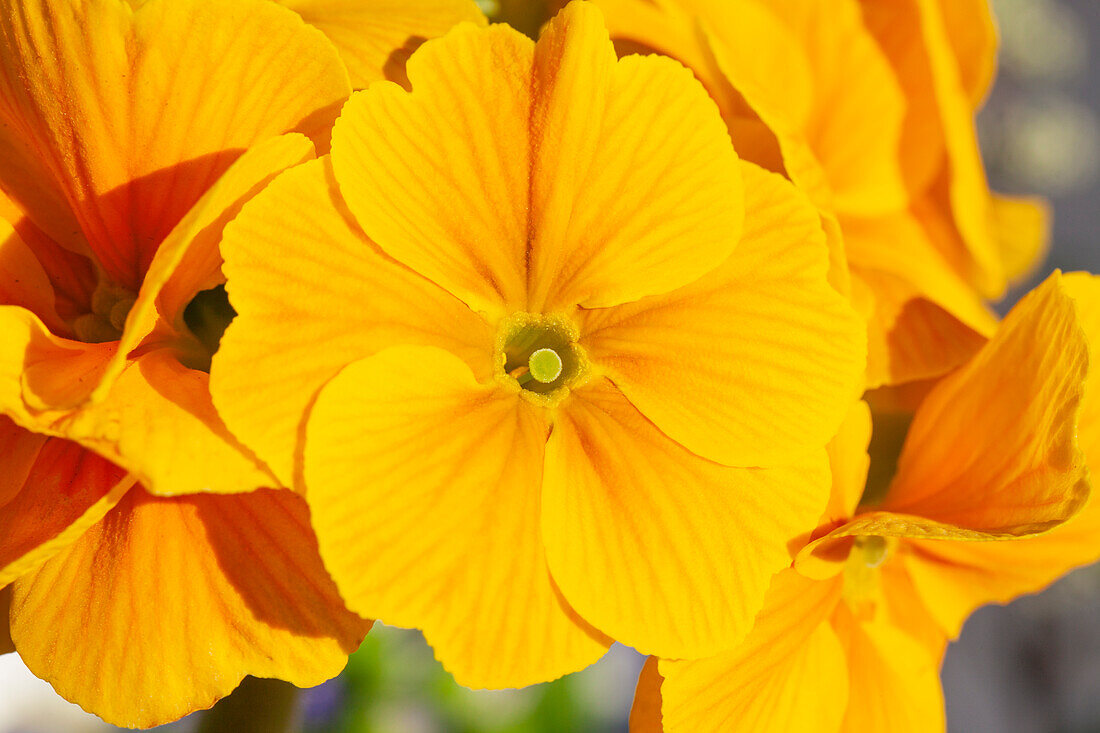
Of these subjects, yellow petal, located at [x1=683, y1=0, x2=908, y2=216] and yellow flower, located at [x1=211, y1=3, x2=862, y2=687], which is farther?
yellow petal, located at [x1=683, y1=0, x2=908, y2=216]

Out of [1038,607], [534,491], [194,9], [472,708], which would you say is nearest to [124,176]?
[194,9]

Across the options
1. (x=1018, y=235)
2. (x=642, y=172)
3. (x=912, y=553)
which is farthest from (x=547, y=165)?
(x=1018, y=235)

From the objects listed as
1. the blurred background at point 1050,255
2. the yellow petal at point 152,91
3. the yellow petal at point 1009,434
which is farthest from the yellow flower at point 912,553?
the blurred background at point 1050,255

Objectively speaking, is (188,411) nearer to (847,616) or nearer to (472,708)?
(847,616)

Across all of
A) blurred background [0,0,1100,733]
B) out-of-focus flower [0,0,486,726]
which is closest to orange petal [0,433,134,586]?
out-of-focus flower [0,0,486,726]

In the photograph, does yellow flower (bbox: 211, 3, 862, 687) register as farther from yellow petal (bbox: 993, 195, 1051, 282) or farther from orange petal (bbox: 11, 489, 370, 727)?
yellow petal (bbox: 993, 195, 1051, 282)

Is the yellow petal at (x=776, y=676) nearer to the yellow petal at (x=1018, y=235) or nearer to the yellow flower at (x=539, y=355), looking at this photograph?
the yellow flower at (x=539, y=355)

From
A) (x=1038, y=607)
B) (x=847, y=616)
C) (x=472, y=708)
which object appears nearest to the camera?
(x=847, y=616)
